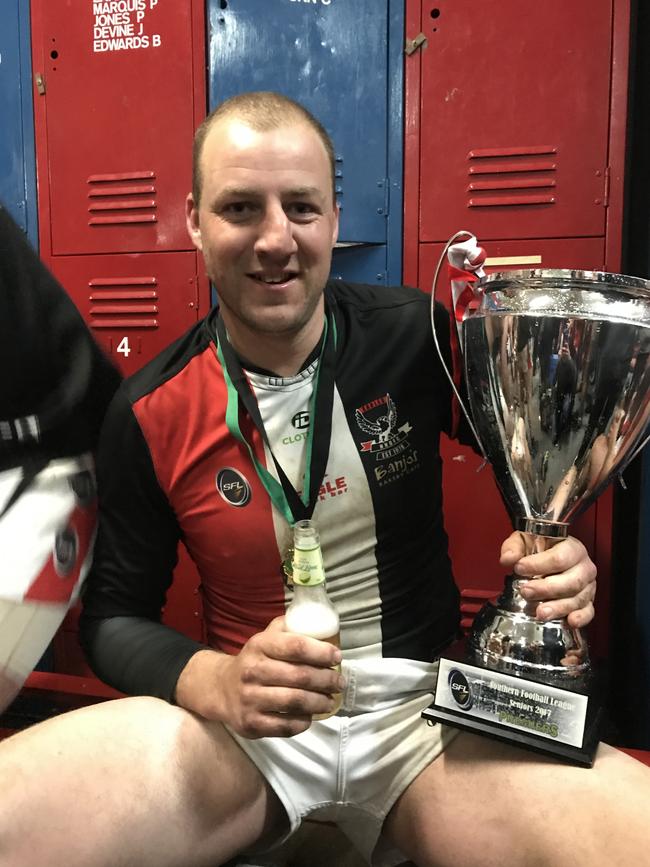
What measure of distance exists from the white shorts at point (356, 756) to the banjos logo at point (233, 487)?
0.89ft

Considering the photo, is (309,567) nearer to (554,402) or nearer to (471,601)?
(554,402)

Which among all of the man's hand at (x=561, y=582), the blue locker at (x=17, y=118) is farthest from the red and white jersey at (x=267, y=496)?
the blue locker at (x=17, y=118)

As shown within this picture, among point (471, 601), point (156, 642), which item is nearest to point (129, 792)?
point (156, 642)

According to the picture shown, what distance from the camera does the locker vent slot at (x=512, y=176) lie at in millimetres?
1512

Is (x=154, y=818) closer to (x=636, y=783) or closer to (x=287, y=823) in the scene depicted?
(x=287, y=823)

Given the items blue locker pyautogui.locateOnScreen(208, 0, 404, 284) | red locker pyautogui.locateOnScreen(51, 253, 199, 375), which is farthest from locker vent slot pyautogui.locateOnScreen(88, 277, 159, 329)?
blue locker pyautogui.locateOnScreen(208, 0, 404, 284)

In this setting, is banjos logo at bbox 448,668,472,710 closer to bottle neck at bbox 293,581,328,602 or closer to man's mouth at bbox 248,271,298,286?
bottle neck at bbox 293,581,328,602

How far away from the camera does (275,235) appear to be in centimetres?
90

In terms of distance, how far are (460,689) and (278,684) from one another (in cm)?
23

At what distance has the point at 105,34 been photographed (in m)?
1.71

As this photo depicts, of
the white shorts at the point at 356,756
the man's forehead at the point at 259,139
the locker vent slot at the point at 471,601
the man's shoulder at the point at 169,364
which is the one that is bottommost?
the locker vent slot at the point at 471,601

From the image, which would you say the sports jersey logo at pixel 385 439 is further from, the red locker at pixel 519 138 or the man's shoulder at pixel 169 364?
the red locker at pixel 519 138

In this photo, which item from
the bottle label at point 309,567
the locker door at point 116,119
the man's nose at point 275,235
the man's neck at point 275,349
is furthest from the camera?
the locker door at point 116,119

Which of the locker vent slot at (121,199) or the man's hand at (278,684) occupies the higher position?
the locker vent slot at (121,199)
